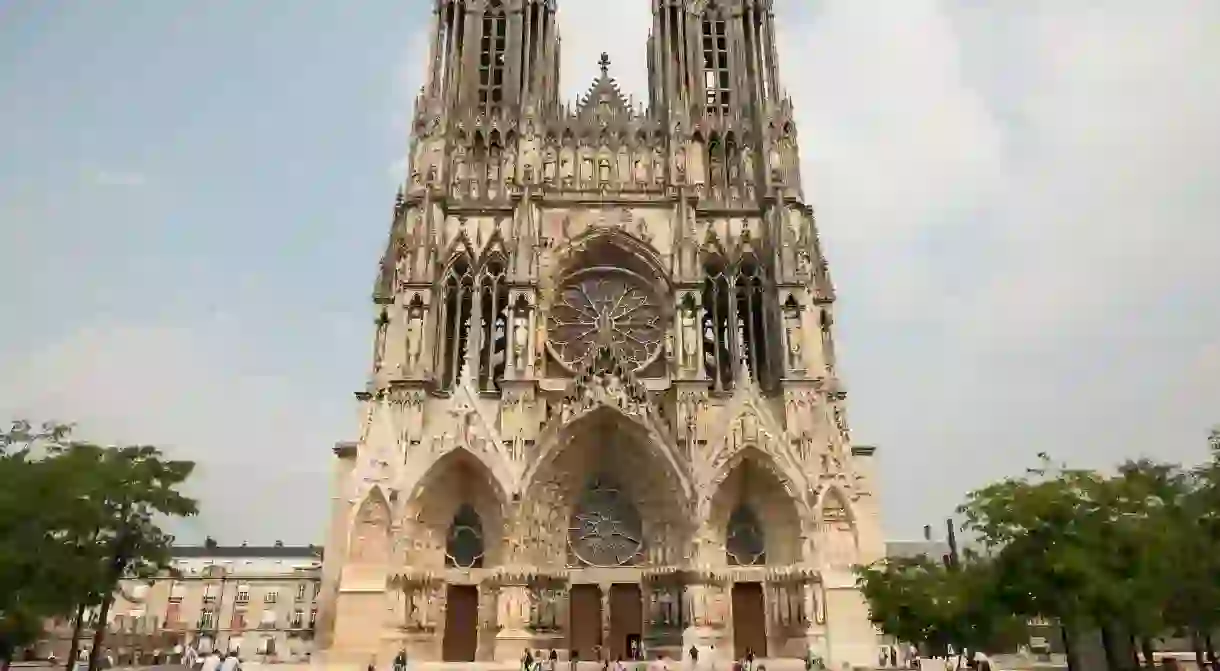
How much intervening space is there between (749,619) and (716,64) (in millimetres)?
19826

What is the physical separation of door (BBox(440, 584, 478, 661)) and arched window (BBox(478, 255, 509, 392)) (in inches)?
231

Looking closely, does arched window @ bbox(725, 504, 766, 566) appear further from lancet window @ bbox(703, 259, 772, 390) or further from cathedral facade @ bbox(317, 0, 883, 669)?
lancet window @ bbox(703, 259, 772, 390)

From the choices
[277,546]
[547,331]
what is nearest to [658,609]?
[547,331]

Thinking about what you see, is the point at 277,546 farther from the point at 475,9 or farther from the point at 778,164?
the point at 778,164

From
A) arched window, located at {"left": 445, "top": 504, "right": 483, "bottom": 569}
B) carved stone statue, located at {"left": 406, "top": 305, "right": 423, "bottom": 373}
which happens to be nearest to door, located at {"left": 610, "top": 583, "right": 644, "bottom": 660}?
arched window, located at {"left": 445, "top": 504, "right": 483, "bottom": 569}

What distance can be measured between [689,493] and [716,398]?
11.5 ft

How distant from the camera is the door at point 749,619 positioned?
23.9 meters

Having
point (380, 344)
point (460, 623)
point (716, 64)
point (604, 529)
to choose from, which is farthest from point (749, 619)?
point (716, 64)

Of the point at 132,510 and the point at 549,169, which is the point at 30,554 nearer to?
the point at 132,510

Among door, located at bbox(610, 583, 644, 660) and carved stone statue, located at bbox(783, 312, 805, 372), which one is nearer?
door, located at bbox(610, 583, 644, 660)

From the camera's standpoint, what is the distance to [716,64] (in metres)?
32.9

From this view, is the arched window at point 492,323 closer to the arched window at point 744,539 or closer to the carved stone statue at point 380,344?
the carved stone statue at point 380,344

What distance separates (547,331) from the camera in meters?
28.0

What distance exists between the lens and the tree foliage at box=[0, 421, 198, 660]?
1686cm
